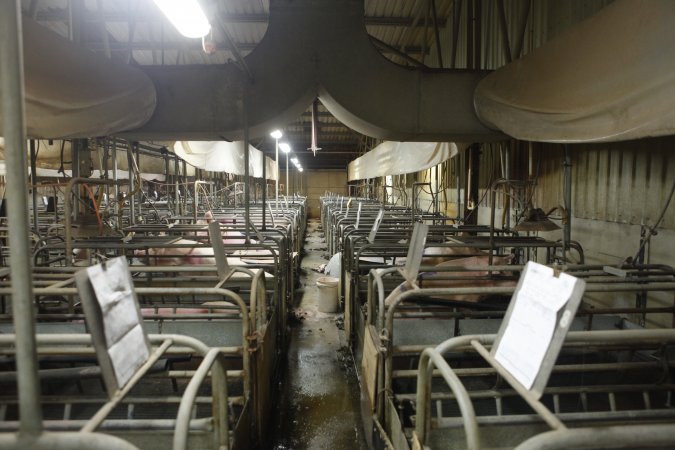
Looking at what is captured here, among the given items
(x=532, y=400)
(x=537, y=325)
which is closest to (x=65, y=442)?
(x=532, y=400)

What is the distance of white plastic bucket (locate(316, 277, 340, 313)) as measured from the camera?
6.77 meters

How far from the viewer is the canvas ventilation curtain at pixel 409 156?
671cm

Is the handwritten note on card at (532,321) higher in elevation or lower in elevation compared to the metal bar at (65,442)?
higher

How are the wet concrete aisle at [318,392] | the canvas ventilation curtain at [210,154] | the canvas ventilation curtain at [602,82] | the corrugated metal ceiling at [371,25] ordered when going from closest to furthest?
the canvas ventilation curtain at [602,82] < the wet concrete aisle at [318,392] < the corrugated metal ceiling at [371,25] < the canvas ventilation curtain at [210,154]

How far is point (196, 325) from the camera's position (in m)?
3.77

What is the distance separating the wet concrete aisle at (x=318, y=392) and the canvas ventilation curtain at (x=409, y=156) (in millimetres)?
3058

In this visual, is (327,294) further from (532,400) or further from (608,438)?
(608,438)

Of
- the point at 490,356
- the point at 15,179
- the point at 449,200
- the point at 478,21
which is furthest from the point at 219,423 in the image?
the point at 449,200

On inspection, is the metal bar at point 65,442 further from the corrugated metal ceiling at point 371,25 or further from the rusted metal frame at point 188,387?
the corrugated metal ceiling at point 371,25

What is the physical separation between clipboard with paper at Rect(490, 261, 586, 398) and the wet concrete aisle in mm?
2477

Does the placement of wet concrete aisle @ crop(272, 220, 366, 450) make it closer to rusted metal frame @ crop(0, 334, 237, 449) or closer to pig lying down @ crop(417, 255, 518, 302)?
pig lying down @ crop(417, 255, 518, 302)

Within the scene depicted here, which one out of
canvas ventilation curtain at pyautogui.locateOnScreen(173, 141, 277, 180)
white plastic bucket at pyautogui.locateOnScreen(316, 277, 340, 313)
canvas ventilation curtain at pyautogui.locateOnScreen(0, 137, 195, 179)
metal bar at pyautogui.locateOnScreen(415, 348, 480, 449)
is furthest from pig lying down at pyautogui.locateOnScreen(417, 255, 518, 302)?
canvas ventilation curtain at pyautogui.locateOnScreen(173, 141, 277, 180)

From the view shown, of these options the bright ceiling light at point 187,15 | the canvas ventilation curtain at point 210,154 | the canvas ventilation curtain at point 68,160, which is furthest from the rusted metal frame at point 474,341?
the canvas ventilation curtain at point 210,154

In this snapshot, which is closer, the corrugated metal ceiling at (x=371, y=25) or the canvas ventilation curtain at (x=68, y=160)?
the corrugated metal ceiling at (x=371, y=25)
